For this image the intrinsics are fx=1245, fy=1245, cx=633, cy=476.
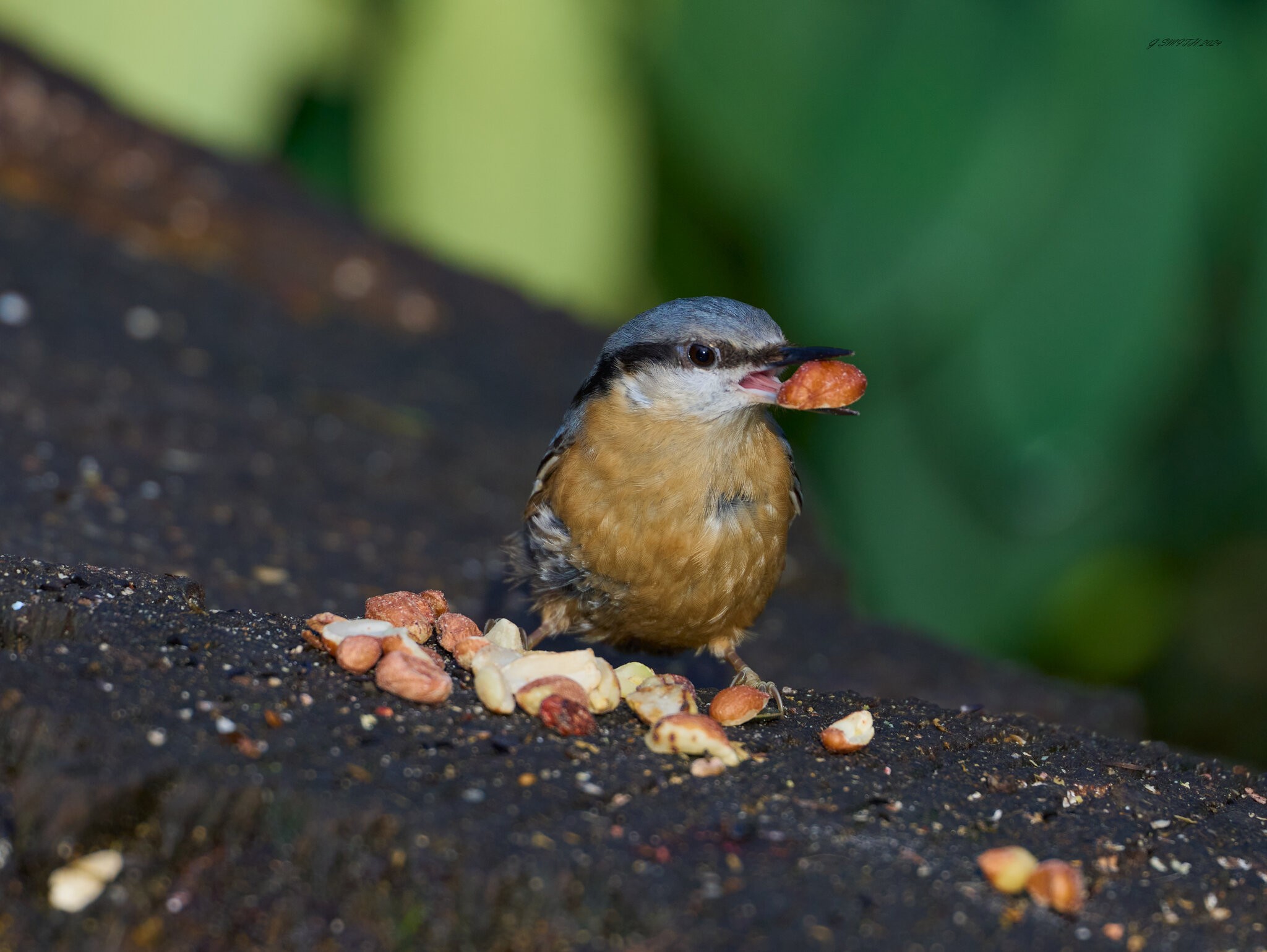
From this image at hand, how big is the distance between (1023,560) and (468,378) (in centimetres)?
276

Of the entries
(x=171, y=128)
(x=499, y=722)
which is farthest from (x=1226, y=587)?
(x=171, y=128)

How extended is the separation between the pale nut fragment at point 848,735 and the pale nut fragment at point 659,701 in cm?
24

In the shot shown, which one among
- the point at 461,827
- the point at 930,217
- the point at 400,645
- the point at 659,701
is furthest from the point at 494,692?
the point at 930,217

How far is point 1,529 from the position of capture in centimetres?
345

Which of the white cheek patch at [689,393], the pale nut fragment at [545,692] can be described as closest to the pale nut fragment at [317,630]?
the pale nut fragment at [545,692]

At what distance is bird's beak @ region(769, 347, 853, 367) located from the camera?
2764 millimetres

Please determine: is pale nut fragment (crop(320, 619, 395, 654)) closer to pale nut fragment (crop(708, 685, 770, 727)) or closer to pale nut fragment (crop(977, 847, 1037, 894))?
pale nut fragment (crop(708, 685, 770, 727))

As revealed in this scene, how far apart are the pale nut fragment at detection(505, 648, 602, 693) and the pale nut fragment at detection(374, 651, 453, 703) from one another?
164 mm

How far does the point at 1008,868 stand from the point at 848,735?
0.43 metres

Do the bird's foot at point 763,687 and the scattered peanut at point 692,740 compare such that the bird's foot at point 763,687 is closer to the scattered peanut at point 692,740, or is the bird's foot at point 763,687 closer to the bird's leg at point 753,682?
the bird's leg at point 753,682

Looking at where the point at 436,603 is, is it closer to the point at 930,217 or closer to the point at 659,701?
the point at 659,701

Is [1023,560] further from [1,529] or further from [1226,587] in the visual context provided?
[1,529]

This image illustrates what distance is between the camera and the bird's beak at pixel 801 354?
109 inches

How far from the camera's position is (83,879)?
1.61 metres
